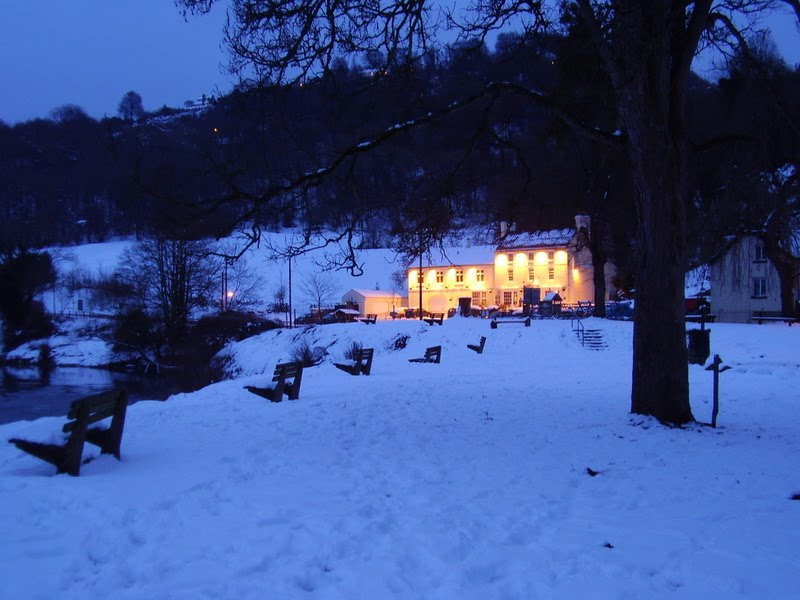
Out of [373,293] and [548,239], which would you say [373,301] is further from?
[548,239]

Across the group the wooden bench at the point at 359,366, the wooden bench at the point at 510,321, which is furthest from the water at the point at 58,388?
the wooden bench at the point at 510,321

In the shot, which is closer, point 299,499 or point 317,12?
point 299,499

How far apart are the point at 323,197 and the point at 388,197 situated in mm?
1410

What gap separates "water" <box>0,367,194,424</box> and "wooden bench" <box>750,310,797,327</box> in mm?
28171

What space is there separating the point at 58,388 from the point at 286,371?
19359 millimetres

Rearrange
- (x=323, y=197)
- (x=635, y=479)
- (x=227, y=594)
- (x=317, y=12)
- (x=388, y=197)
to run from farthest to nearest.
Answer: (x=388, y=197) < (x=323, y=197) < (x=317, y=12) < (x=635, y=479) < (x=227, y=594)

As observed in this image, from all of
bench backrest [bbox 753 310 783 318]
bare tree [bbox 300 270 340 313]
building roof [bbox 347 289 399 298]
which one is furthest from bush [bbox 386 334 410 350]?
bare tree [bbox 300 270 340 313]

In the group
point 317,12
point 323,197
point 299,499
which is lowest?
point 299,499

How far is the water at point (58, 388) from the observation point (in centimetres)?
1845

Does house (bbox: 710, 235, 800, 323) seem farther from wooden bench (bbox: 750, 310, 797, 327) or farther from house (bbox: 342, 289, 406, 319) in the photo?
house (bbox: 342, 289, 406, 319)

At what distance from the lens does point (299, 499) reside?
4672mm

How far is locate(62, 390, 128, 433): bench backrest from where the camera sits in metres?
5.23

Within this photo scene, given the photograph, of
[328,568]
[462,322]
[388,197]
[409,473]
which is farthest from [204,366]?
[328,568]

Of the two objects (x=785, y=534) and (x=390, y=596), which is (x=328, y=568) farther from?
(x=785, y=534)
